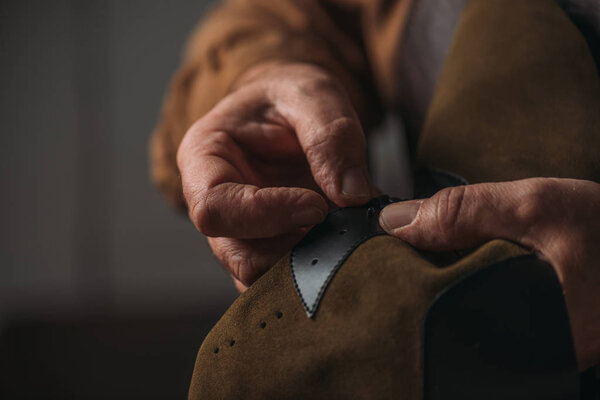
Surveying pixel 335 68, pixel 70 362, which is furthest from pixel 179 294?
pixel 335 68

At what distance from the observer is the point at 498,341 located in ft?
0.66

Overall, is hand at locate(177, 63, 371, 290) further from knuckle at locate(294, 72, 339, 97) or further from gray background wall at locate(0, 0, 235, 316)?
gray background wall at locate(0, 0, 235, 316)

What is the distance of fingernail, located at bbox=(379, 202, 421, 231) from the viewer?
24cm

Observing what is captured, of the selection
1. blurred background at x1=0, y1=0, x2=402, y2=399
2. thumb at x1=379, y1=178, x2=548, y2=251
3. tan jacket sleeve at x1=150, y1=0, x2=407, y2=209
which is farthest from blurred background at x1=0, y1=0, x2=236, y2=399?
thumb at x1=379, y1=178, x2=548, y2=251

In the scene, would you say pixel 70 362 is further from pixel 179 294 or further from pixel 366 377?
pixel 366 377

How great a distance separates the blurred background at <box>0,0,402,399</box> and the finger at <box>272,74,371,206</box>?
3.47 ft

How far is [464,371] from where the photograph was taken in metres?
0.20

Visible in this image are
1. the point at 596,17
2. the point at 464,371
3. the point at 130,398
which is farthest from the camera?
the point at 130,398

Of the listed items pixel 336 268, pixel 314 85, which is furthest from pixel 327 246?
pixel 314 85

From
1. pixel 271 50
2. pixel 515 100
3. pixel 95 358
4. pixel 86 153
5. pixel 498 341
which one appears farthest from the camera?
pixel 86 153

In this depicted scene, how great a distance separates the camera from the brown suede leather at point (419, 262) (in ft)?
0.69

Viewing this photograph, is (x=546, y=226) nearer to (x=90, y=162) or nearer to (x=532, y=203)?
(x=532, y=203)

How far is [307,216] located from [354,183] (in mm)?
33

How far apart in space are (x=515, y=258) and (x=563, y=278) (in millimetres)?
A: 22
